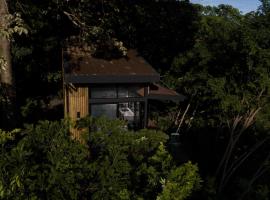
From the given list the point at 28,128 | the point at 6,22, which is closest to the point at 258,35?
the point at 6,22

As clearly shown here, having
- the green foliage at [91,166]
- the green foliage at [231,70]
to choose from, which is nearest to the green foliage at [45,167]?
the green foliage at [91,166]

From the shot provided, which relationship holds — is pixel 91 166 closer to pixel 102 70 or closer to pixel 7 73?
pixel 7 73

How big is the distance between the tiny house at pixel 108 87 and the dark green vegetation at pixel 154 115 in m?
1.03

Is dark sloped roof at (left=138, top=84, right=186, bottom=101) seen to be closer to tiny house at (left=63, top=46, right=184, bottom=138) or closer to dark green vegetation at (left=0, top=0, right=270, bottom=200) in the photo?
tiny house at (left=63, top=46, right=184, bottom=138)

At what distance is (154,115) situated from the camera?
66.7ft

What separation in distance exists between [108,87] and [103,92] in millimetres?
274

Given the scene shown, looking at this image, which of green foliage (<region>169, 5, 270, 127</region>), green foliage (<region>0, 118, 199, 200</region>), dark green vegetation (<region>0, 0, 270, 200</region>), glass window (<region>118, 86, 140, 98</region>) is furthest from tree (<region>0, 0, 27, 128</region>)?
green foliage (<region>169, 5, 270, 127</region>)

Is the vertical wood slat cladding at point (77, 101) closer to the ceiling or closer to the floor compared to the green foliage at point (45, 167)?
closer to the floor

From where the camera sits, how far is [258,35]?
1219cm

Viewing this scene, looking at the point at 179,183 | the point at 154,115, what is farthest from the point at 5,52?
the point at 154,115

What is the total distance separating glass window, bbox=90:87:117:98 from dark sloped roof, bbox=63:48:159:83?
2.62ft

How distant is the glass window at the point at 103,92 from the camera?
13656mm

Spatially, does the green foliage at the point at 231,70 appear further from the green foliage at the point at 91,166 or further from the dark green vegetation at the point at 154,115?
the green foliage at the point at 91,166

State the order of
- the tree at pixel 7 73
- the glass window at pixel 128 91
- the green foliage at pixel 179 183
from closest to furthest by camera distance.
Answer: the green foliage at pixel 179 183 < the tree at pixel 7 73 < the glass window at pixel 128 91
